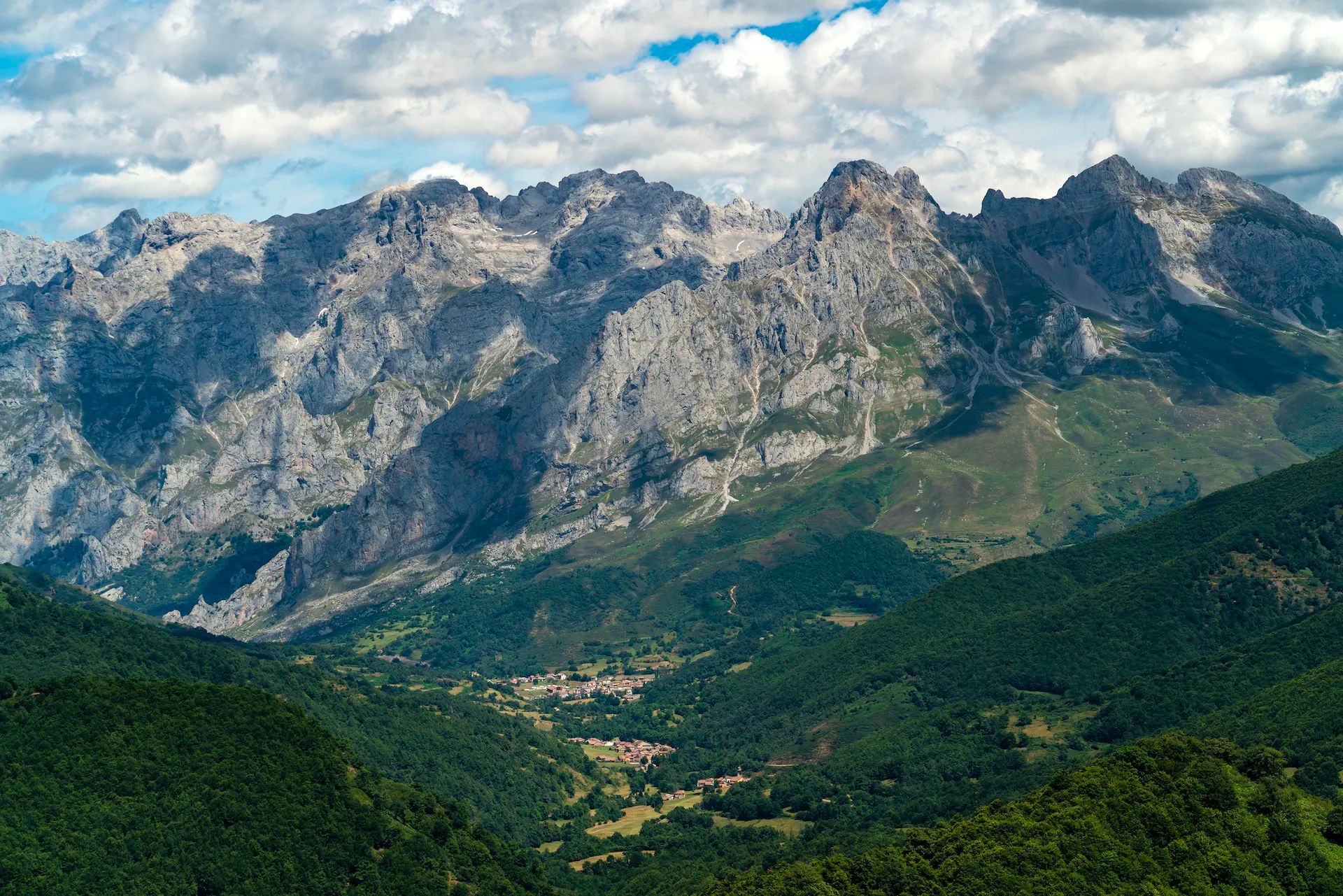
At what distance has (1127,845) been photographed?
169000 millimetres

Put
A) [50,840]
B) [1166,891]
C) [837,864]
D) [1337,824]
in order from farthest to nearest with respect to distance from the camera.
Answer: [50,840]
[837,864]
[1337,824]
[1166,891]

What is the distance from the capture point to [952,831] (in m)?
185


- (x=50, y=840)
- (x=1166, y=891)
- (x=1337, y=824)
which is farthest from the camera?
(x=50, y=840)

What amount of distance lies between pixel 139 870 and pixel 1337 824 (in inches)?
6146

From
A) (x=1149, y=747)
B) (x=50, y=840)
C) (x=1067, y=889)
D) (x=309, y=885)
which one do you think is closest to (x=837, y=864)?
(x=1067, y=889)

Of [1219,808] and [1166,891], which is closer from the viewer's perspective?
[1166,891]

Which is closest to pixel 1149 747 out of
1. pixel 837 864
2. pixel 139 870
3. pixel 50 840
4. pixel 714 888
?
pixel 837 864

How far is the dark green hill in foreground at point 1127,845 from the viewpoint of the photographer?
6457 inches

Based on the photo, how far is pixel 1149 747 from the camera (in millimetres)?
190250

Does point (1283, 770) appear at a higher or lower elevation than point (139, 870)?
lower

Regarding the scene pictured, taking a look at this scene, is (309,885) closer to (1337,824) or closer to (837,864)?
(837,864)

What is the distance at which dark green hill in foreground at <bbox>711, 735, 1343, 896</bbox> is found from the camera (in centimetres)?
16400

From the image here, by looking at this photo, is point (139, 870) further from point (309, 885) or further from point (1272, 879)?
point (1272, 879)

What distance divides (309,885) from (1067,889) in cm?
10307
